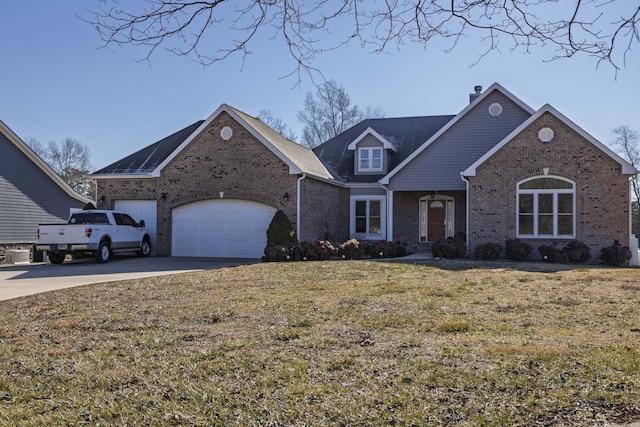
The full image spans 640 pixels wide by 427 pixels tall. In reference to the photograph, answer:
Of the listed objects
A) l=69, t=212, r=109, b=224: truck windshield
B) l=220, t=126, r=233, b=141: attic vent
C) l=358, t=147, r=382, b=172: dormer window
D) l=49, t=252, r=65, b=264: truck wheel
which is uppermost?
l=220, t=126, r=233, b=141: attic vent

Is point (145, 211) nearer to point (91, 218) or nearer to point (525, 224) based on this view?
point (91, 218)

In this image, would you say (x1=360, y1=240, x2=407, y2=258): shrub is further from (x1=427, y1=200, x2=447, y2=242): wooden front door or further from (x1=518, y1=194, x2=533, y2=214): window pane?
(x1=518, y1=194, x2=533, y2=214): window pane

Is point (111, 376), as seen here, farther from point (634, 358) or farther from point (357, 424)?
point (634, 358)

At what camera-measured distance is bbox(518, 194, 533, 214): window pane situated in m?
19.5

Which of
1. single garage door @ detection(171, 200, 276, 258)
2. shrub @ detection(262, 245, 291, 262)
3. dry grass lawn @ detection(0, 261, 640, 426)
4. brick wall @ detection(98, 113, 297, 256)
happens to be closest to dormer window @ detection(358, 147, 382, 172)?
brick wall @ detection(98, 113, 297, 256)

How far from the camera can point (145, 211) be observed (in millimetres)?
22984

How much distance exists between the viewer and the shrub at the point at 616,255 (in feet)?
59.0

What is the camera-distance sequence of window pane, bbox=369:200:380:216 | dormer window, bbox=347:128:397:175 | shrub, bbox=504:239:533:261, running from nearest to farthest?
1. shrub, bbox=504:239:533:261
2. window pane, bbox=369:200:380:216
3. dormer window, bbox=347:128:397:175

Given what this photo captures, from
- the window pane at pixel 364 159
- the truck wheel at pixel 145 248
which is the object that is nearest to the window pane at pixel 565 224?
the window pane at pixel 364 159

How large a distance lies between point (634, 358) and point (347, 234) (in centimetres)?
2048

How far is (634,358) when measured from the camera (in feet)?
17.9

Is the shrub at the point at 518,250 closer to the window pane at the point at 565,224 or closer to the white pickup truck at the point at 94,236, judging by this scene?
the window pane at the point at 565,224

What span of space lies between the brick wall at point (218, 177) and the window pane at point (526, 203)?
7.97m

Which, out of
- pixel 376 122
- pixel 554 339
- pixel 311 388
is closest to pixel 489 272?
pixel 554 339
